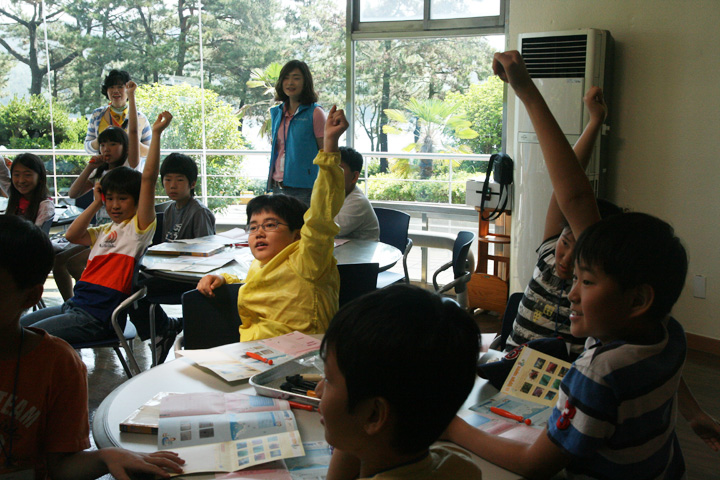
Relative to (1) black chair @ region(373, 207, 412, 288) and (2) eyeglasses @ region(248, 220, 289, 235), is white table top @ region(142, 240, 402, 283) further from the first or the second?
(2) eyeglasses @ region(248, 220, 289, 235)

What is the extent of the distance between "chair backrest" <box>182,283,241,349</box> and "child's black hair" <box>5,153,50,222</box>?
2.36 m

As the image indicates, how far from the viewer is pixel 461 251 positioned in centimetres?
352

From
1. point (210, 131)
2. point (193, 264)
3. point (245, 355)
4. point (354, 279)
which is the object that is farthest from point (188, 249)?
point (210, 131)

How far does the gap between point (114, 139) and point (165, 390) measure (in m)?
3.08

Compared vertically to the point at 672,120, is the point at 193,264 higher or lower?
lower

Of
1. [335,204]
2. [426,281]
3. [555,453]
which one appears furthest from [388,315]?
[426,281]

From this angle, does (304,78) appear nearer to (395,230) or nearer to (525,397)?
(395,230)

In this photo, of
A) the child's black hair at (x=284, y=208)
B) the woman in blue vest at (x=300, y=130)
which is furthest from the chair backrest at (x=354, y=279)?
the woman in blue vest at (x=300, y=130)

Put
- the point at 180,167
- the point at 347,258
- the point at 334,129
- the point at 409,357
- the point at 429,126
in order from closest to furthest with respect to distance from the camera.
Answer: the point at 409,357 < the point at 334,129 < the point at 347,258 < the point at 180,167 < the point at 429,126

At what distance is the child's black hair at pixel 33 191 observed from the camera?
4.08 m

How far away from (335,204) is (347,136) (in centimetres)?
425

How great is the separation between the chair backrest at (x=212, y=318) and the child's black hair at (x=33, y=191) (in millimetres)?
2365

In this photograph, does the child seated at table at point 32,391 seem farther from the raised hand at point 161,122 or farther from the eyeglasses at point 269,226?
the raised hand at point 161,122

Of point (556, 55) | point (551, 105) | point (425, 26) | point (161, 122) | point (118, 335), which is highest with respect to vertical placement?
point (425, 26)
